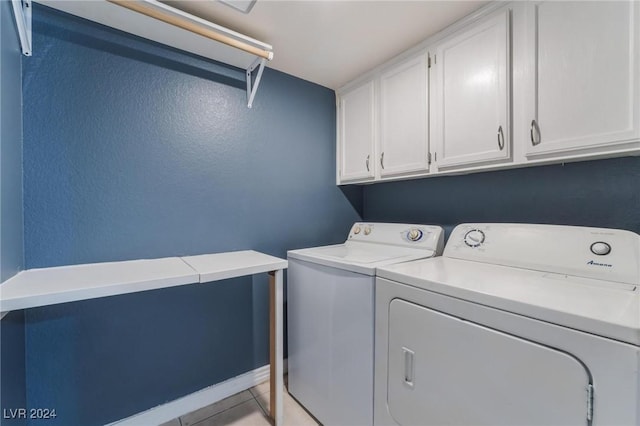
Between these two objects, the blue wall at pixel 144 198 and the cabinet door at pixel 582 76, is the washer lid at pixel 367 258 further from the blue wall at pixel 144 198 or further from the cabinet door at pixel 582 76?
the cabinet door at pixel 582 76

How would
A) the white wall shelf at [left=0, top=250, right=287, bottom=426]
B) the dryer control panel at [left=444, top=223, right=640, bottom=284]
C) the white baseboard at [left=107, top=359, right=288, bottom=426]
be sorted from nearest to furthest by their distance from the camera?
the white wall shelf at [left=0, top=250, right=287, bottom=426] < the dryer control panel at [left=444, top=223, right=640, bottom=284] < the white baseboard at [left=107, top=359, right=288, bottom=426]

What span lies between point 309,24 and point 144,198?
1325mm

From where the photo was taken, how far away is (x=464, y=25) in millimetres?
1354

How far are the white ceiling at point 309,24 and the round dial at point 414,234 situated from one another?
1162mm

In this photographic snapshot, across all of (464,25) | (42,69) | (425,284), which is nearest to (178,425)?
(425,284)

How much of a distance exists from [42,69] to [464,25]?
6.81 feet

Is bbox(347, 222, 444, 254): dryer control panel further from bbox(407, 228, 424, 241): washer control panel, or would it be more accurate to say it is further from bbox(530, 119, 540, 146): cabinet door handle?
bbox(530, 119, 540, 146): cabinet door handle

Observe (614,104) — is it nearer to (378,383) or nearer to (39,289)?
(378,383)

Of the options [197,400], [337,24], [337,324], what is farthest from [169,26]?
[197,400]

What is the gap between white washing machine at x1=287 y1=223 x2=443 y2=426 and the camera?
1248 millimetres

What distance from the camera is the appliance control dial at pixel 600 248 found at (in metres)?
1.04

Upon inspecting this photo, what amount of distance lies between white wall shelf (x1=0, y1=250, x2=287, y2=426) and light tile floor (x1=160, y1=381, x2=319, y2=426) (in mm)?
117

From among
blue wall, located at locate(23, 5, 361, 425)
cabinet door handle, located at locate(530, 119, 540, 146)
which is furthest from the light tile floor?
cabinet door handle, located at locate(530, 119, 540, 146)

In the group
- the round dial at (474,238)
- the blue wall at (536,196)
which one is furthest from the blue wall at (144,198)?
the round dial at (474,238)
